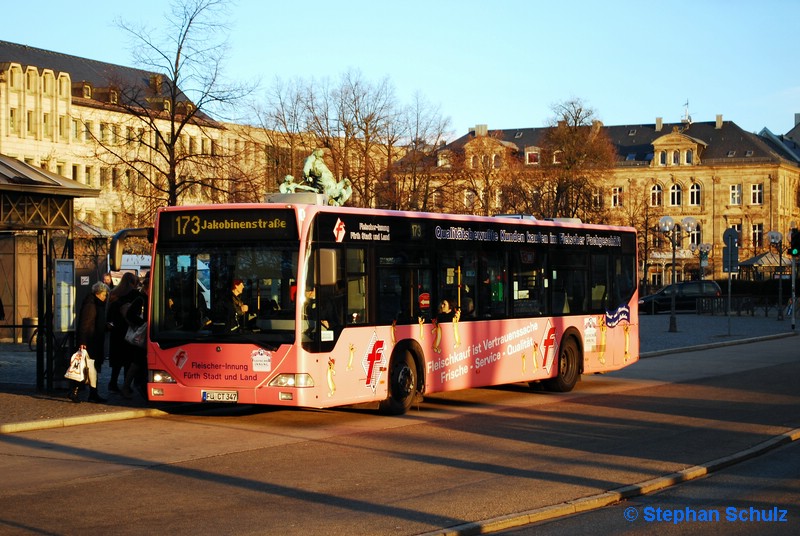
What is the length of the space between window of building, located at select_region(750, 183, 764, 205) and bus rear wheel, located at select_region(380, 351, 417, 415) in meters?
100

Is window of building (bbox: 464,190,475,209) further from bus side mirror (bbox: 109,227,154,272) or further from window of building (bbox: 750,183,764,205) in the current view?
window of building (bbox: 750,183,764,205)

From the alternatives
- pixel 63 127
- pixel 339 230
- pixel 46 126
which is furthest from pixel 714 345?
pixel 63 127

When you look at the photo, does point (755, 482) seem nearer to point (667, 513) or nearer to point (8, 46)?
point (667, 513)

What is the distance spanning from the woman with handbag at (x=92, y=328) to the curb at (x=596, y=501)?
30.3 ft

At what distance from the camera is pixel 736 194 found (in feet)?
371

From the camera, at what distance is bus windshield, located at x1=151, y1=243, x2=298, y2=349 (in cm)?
1559

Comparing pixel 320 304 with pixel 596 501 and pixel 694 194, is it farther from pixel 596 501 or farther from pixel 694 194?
pixel 694 194

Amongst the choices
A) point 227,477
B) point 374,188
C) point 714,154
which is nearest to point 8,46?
point 374,188

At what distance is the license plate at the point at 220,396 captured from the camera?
1563 cm

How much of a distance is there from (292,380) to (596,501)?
5.89 meters

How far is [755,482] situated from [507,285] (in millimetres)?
8693

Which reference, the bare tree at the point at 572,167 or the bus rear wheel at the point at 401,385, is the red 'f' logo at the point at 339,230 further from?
the bare tree at the point at 572,167

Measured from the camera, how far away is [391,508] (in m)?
10.0

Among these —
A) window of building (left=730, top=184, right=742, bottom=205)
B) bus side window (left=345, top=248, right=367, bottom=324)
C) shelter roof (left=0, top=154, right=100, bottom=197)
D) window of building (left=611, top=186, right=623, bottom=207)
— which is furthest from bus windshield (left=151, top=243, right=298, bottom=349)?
window of building (left=730, top=184, right=742, bottom=205)
